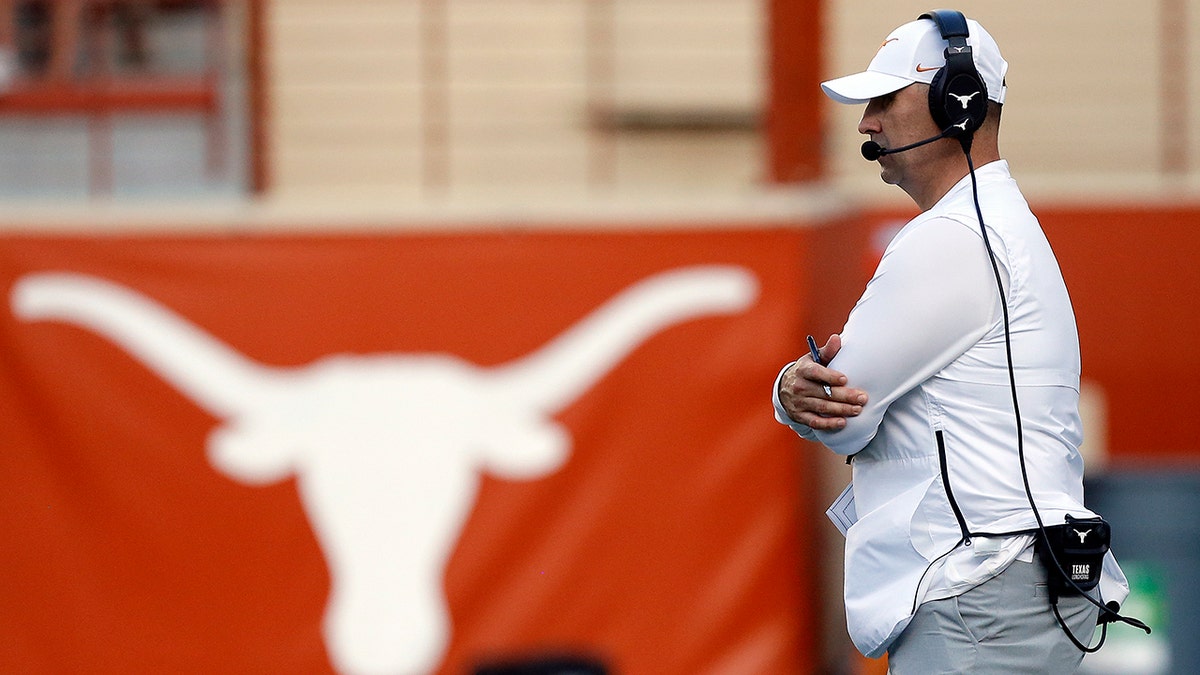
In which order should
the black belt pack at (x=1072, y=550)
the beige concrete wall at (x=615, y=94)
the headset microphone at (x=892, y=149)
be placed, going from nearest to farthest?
the black belt pack at (x=1072, y=550), the headset microphone at (x=892, y=149), the beige concrete wall at (x=615, y=94)

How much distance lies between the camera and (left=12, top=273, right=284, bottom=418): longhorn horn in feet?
19.9

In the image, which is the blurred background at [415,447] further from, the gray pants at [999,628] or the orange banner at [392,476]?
the gray pants at [999,628]

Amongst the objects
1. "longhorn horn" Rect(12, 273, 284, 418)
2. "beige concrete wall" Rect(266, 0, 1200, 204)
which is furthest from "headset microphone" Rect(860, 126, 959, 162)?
"beige concrete wall" Rect(266, 0, 1200, 204)

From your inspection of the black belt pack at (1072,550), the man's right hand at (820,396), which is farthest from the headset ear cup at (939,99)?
the black belt pack at (1072,550)

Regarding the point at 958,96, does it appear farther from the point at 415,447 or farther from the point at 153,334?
the point at 153,334

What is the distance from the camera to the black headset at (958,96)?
2.37 m

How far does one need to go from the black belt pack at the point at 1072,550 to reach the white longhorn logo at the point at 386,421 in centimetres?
382

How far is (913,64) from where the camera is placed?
2418 millimetres

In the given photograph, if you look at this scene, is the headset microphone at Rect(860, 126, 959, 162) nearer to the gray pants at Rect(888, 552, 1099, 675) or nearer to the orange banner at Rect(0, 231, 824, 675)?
the gray pants at Rect(888, 552, 1099, 675)

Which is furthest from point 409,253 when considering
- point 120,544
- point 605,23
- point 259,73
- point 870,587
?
point 870,587

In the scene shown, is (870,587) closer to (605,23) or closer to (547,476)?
(547,476)

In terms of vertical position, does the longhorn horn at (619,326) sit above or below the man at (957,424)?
below

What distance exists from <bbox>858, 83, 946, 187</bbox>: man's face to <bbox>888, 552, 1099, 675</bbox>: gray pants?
2.12 ft

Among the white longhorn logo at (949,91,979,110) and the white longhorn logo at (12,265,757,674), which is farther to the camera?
the white longhorn logo at (12,265,757,674)
